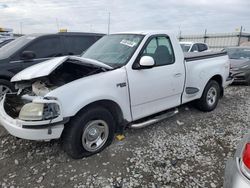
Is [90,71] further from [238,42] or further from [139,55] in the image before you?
[238,42]

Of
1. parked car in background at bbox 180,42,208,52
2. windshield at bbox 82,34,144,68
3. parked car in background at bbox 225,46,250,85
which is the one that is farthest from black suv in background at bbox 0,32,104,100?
parked car in background at bbox 180,42,208,52

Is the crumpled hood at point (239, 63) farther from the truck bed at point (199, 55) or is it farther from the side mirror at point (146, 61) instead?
the side mirror at point (146, 61)

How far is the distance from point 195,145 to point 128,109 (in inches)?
51.8

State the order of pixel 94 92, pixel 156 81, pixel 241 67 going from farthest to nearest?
pixel 241 67
pixel 156 81
pixel 94 92

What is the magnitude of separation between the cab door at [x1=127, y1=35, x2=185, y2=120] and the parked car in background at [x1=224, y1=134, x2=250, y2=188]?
2.02m

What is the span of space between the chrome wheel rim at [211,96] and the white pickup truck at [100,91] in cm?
64

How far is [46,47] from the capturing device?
6094mm

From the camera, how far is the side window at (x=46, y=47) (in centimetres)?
588

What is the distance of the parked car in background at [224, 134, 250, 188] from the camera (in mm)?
1670

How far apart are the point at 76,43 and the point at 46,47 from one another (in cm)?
95

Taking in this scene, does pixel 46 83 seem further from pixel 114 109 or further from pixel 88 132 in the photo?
pixel 114 109

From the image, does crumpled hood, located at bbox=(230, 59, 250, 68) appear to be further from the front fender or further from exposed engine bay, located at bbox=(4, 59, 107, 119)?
exposed engine bay, located at bbox=(4, 59, 107, 119)

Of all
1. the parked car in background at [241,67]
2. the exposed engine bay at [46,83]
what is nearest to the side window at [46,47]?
the exposed engine bay at [46,83]

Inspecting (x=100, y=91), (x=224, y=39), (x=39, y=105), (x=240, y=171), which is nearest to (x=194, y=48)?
(x=224, y=39)
